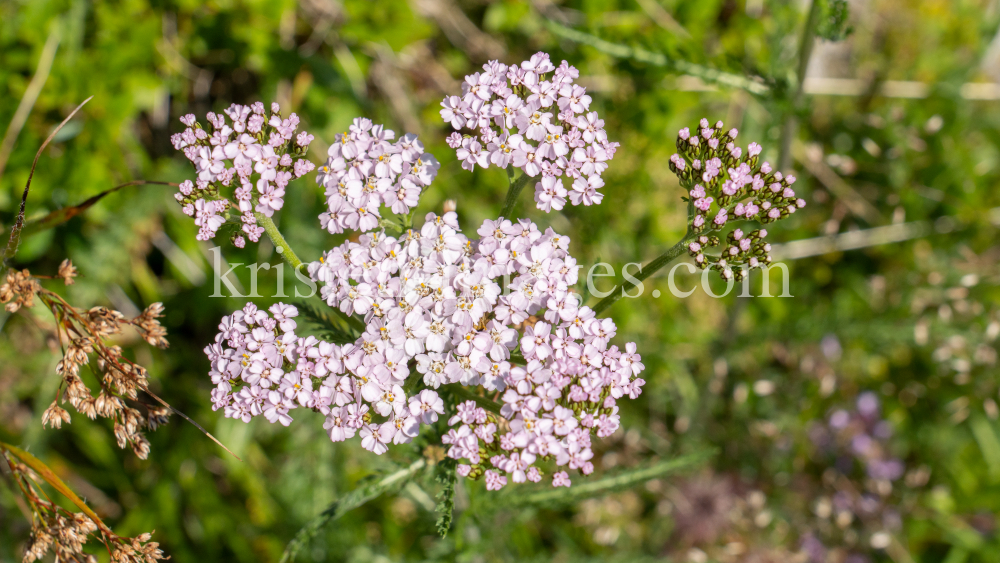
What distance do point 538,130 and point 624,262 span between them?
11.0 feet

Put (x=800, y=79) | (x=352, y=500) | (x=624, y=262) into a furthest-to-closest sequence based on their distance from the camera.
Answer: (x=624, y=262) → (x=800, y=79) → (x=352, y=500)

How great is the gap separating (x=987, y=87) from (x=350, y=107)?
6722mm

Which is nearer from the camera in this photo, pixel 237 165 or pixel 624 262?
pixel 237 165

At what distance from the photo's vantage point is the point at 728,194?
3209 mm

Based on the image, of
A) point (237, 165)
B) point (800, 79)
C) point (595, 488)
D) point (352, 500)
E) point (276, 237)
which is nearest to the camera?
point (237, 165)

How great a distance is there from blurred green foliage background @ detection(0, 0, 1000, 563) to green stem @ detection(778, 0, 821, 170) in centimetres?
91

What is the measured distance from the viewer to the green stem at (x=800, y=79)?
4.33 m

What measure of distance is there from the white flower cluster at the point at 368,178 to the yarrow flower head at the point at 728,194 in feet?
4.42

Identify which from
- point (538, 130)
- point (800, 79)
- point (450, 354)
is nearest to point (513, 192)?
point (538, 130)

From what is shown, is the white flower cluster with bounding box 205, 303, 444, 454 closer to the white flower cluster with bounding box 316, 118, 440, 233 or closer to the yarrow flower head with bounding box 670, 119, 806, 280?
the white flower cluster with bounding box 316, 118, 440, 233

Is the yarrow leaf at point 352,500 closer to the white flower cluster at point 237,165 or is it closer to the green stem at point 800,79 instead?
the white flower cluster at point 237,165

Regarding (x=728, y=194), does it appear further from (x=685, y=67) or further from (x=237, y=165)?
(x=237, y=165)

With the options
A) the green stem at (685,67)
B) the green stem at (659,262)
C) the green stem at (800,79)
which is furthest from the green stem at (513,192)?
the green stem at (800,79)

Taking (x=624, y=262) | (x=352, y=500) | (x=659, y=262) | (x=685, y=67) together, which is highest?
(x=685, y=67)
